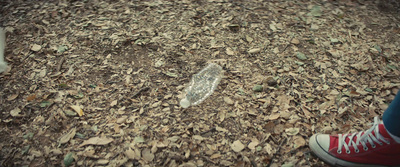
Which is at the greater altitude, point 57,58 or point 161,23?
point 161,23

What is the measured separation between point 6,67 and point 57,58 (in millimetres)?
435

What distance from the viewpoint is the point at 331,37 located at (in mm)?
2521

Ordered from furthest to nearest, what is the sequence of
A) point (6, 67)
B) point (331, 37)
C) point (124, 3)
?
point (124, 3)
point (331, 37)
point (6, 67)

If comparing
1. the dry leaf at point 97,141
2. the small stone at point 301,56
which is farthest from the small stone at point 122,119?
the small stone at point 301,56

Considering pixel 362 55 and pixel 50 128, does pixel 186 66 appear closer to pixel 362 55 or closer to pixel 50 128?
pixel 50 128

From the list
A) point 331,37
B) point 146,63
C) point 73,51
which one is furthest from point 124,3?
point 331,37

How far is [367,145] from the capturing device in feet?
4.81

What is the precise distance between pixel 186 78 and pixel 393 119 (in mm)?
1464

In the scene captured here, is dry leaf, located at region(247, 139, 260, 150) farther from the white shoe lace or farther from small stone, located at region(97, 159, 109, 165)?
small stone, located at region(97, 159, 109, 165)

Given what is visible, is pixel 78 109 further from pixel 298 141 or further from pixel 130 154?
pixel 298 141

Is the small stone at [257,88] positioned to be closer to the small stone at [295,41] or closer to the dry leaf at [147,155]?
the small stone at [295,41]

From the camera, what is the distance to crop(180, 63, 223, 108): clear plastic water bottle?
6.35 feet

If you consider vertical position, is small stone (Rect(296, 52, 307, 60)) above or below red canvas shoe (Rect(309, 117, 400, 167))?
above

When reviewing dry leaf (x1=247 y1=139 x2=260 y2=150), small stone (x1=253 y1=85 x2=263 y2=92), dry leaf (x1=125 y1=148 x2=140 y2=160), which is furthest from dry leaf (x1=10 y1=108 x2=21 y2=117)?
small stone (x1=253 y1=85 x2=263 y2=92)
